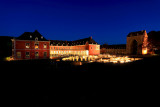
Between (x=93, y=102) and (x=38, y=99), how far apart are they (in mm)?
3125

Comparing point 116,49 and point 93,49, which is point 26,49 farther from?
point 116,49

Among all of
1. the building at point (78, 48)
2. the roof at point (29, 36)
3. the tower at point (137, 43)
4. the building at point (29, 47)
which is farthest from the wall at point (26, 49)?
the tower at point (137, 43)

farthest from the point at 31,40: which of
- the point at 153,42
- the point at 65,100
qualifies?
the point at 153,42

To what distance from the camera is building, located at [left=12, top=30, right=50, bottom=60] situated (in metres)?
29.4

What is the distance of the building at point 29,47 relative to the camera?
2939 centimetres

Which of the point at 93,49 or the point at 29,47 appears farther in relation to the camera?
the point at 93,49

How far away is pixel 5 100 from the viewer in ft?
16.5

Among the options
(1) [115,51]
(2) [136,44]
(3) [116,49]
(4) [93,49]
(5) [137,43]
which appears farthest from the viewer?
(1) [115,51]

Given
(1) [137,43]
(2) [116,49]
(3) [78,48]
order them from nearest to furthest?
(1) [137,43], (3) [78,48], (2) [116,49]

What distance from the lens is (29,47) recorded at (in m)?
31.0

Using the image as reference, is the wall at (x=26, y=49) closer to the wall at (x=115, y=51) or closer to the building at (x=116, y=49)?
the wall at (x=115, y=51)

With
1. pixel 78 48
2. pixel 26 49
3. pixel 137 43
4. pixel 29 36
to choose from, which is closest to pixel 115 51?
pixel 137 43

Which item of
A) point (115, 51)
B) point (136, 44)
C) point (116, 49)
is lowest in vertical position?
point (115, 51)

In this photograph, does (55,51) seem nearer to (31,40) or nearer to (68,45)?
(68,45)
